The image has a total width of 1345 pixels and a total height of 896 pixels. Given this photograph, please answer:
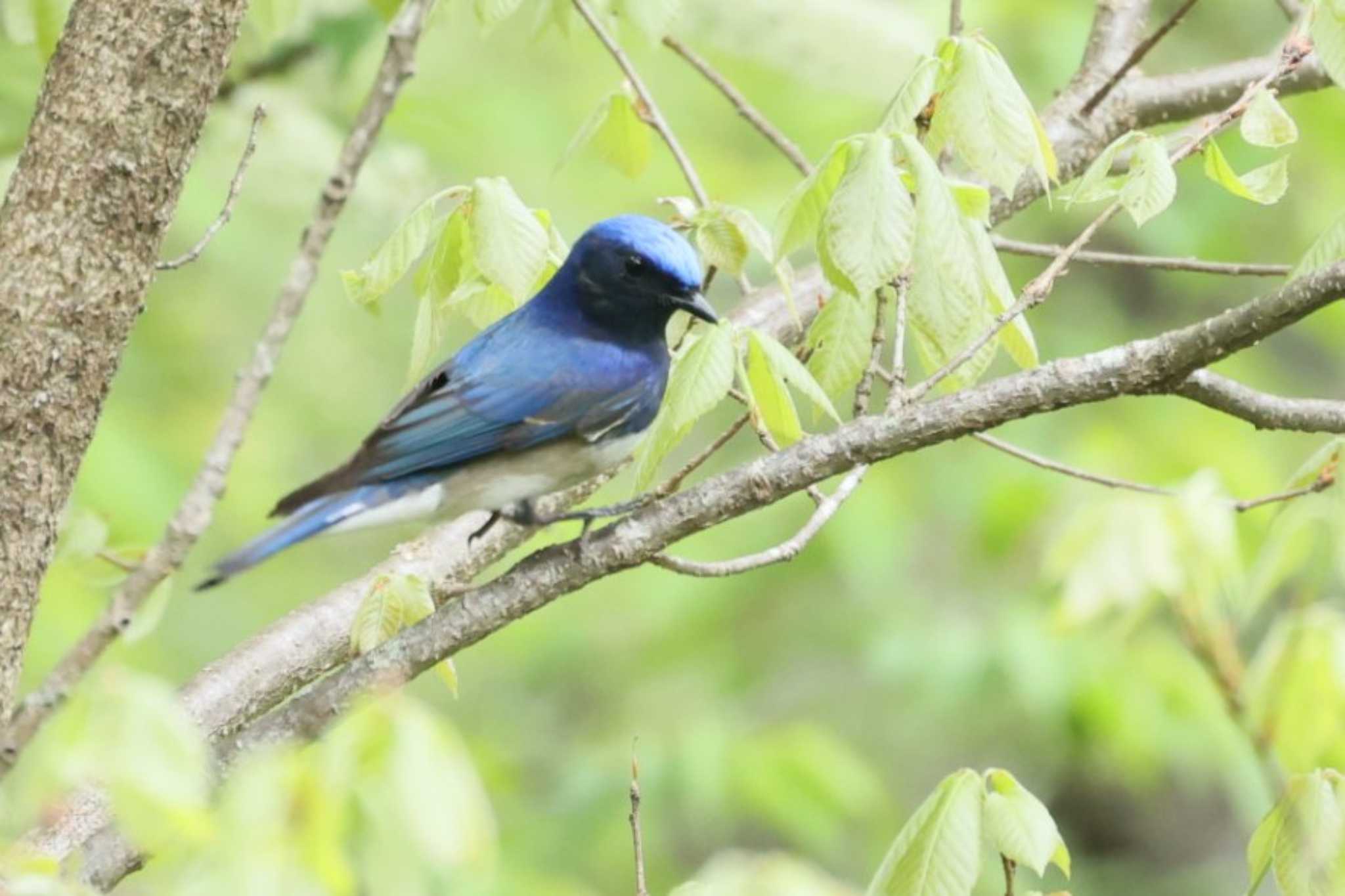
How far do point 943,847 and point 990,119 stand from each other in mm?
1240

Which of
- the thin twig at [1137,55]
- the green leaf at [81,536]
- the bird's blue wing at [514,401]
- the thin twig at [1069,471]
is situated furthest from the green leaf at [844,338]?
the green leaf at [81,536]

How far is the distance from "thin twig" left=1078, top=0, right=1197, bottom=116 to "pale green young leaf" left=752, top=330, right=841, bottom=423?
4.51 ft

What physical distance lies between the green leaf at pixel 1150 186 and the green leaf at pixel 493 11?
4.18 feet

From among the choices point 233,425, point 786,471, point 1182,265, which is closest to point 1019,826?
point 786,471

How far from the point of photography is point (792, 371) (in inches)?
119

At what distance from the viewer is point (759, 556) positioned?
10.5ft

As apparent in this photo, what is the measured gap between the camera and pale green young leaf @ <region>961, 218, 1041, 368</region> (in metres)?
2.98

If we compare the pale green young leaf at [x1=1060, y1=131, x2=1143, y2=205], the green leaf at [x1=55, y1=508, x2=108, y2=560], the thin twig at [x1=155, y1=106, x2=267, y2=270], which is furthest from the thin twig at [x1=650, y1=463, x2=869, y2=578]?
the green leaf at [x1=55, y1=508, x2=108, y2=560]

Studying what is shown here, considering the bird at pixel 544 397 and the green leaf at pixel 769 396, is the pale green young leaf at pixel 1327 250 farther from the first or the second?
the bird at pixel 544 397

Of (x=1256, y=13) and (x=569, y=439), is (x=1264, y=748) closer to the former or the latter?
(x=569, y=439)

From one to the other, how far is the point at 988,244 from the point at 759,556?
720mm

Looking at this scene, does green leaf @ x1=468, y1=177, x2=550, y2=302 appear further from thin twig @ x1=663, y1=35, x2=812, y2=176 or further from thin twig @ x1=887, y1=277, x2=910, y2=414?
thin twig @ x1=663, y1=35, x2=812, y2=176

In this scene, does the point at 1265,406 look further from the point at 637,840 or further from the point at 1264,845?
the point at 637,840

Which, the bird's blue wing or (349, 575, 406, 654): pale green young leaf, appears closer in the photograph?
(349, 575, 406, 654): pale green young leaf
